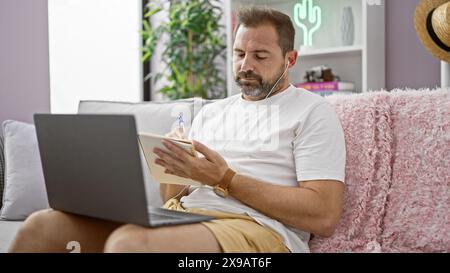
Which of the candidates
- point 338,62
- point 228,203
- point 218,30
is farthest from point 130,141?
point 218,30

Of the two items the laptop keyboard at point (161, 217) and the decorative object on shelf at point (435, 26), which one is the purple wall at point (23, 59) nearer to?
the laptop keyboard at point (161, 217)

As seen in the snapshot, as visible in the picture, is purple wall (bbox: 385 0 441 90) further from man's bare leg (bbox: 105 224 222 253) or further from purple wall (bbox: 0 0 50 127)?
man's bare leg (bbox: 105 224 222 253)

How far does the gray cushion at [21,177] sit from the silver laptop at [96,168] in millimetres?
893

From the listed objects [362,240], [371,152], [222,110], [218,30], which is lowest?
[362,240]

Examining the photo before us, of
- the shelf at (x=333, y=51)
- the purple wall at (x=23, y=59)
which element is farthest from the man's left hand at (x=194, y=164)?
the shelf at (x=333, y=51)

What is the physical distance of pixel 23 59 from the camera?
2826 millimetres

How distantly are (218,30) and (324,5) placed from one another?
87 centimetres

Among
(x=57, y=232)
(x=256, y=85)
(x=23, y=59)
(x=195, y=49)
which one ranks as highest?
(x=195, y=49)

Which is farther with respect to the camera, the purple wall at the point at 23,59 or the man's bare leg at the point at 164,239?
the purple wall at the point at 23,59

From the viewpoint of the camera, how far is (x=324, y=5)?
328 centimetres

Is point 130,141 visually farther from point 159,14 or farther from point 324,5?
point 159,14

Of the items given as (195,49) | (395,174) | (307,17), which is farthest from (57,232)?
(195,49)

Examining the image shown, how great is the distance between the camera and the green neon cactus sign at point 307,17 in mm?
3293

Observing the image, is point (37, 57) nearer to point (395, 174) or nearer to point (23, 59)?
point (23, 59)
